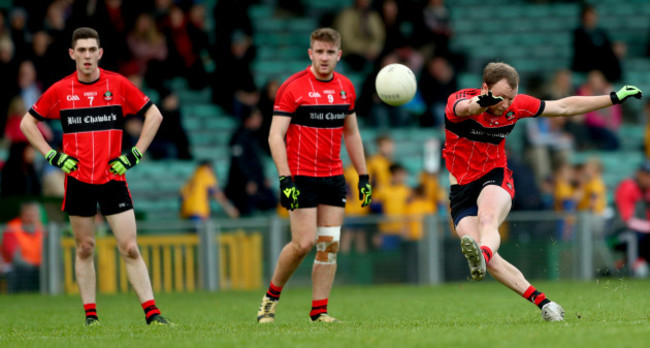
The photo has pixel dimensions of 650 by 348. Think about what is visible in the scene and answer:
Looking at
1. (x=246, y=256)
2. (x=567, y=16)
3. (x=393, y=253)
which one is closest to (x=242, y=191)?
(x=246, y=256)

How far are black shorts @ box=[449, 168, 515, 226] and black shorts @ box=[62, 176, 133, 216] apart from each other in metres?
2.76

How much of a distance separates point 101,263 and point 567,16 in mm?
13346

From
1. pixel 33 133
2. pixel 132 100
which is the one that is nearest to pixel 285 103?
pixel 132 100

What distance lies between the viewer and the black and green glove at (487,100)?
838 cm

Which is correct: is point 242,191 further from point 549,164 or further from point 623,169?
point 623,169

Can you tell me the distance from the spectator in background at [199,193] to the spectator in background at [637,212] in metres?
6.44

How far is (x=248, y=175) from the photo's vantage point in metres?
18.3

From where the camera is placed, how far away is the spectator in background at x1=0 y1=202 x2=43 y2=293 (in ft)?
54.2

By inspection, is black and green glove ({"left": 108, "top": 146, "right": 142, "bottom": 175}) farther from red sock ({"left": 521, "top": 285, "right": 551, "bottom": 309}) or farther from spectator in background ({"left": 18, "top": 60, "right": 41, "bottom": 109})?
spectator in background ({"left": 18, "top": 60, "right": 41, "bottom": 109})

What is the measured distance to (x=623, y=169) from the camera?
75.0 feet

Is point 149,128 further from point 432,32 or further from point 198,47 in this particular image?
point 432,32

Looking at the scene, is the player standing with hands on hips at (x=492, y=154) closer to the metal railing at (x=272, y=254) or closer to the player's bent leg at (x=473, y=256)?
the player's bent leg at (x=473, y=256)

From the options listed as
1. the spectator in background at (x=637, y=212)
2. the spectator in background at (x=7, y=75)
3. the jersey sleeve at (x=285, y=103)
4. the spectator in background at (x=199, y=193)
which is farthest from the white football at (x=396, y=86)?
the spectator in background at (x=7, y=75)

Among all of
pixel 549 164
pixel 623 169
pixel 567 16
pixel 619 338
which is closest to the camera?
pixel 619 338
